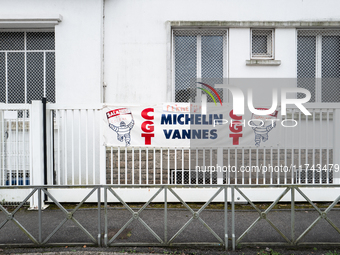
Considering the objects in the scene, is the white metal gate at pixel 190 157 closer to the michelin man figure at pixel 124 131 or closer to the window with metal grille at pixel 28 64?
the michelin man figure at pixel 124 131

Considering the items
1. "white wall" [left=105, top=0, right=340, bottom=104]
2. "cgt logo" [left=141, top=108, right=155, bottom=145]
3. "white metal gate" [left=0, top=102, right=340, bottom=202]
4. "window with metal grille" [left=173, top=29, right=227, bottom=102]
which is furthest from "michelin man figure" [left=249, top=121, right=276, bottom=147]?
"white wall" [left=105, top=0, right=340, bottom=104]

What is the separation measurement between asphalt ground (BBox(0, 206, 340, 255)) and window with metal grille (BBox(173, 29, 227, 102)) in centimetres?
302

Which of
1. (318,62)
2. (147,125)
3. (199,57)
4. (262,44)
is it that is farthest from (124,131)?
(318,62)

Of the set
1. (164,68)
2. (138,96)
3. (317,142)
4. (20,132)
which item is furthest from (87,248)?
(317,142)

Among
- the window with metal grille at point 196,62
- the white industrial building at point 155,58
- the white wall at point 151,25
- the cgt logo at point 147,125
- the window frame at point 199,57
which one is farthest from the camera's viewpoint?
the window with metal grille at point 196,62

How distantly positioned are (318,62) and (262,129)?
2918 mm

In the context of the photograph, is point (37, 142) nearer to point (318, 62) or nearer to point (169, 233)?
point (169, 233)

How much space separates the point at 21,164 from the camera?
5.25 meters

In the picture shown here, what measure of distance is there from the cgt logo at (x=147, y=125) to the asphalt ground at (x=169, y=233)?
149 centimetres

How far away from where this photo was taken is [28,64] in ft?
21.8

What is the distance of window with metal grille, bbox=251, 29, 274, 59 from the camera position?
21.1 ft

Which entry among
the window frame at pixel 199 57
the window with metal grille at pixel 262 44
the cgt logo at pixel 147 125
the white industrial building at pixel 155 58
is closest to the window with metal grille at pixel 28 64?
the white industrial building at pixel 155 58

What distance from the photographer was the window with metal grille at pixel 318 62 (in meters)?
6.51

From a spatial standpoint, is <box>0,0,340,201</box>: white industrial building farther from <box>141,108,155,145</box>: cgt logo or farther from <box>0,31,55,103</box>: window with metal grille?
<box>141,108,155,145</box>: cgt logo
